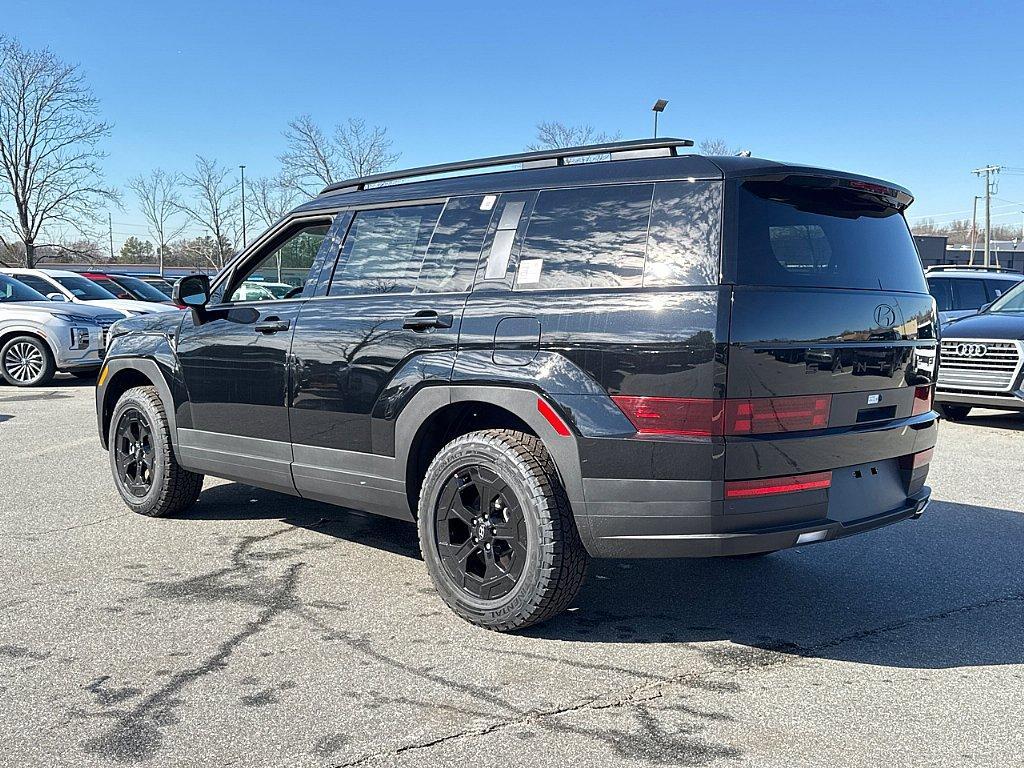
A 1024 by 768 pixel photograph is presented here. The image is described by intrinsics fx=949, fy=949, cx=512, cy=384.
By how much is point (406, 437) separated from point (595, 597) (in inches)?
47.0

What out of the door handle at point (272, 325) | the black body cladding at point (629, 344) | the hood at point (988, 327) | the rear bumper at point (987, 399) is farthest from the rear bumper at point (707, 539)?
the hood at point (988, 327)

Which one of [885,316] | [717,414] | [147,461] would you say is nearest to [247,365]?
[147,461]

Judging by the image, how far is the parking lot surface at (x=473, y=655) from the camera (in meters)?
3.07

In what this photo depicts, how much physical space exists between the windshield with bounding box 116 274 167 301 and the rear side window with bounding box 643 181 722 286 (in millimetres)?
16026

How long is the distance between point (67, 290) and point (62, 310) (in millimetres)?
1651

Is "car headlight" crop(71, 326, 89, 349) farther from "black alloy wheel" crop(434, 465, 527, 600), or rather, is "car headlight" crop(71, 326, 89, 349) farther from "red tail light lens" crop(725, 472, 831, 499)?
"red tail light lens" crop(725, 472, 831, 499)

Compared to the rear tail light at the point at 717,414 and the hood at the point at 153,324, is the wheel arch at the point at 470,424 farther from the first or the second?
the hood at the point at 153,324

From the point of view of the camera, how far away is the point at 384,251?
4.75 metres

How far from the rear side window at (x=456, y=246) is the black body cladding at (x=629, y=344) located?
0.04 ft

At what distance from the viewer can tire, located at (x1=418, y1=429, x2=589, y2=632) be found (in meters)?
3.84

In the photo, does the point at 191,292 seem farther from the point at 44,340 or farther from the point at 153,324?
the point at 44,340

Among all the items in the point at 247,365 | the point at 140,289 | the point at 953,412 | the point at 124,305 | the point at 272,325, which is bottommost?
the point at 953,412

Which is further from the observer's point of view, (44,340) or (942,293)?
(44,340)

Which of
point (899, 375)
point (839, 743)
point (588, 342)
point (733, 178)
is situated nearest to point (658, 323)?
point (588, 342)
